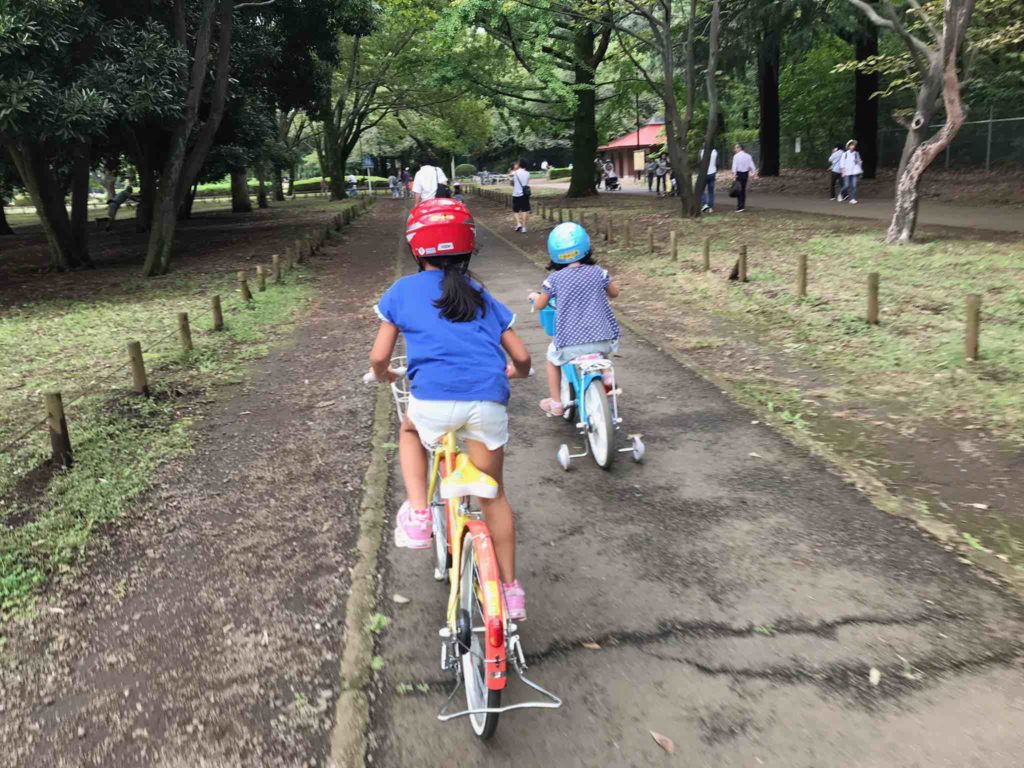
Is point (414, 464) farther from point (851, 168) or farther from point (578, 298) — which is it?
point (851, 168)

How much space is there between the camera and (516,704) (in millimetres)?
2885

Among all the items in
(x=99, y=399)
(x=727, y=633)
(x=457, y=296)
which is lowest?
(x=727, y=633)

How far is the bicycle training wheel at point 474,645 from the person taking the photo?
110 inches

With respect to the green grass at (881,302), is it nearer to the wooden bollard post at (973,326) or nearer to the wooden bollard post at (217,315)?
the wooden bollard post at (973,326)

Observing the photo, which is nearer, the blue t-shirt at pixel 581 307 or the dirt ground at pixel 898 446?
the dirt ground at pixel 898 446

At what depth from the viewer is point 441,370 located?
3.10 meters

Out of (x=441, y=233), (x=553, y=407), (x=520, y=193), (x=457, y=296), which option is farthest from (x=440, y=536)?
(x=520, y=193)

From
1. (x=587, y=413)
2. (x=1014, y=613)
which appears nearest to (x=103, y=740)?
(x=587, y=413)

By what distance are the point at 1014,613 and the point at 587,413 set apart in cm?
265

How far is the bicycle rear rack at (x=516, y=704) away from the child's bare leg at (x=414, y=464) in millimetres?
716

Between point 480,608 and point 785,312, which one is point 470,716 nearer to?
point 480,608

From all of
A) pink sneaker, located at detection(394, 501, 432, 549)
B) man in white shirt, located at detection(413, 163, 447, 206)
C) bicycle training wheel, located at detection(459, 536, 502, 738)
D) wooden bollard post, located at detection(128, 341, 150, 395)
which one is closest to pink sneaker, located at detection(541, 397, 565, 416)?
pink sneaker, located at detection(394, 501, 432, 549)

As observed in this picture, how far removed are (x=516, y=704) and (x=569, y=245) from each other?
3.19m

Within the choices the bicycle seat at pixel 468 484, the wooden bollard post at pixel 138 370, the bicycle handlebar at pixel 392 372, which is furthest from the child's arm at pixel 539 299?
the wooden bollard post at pixel 138 370
